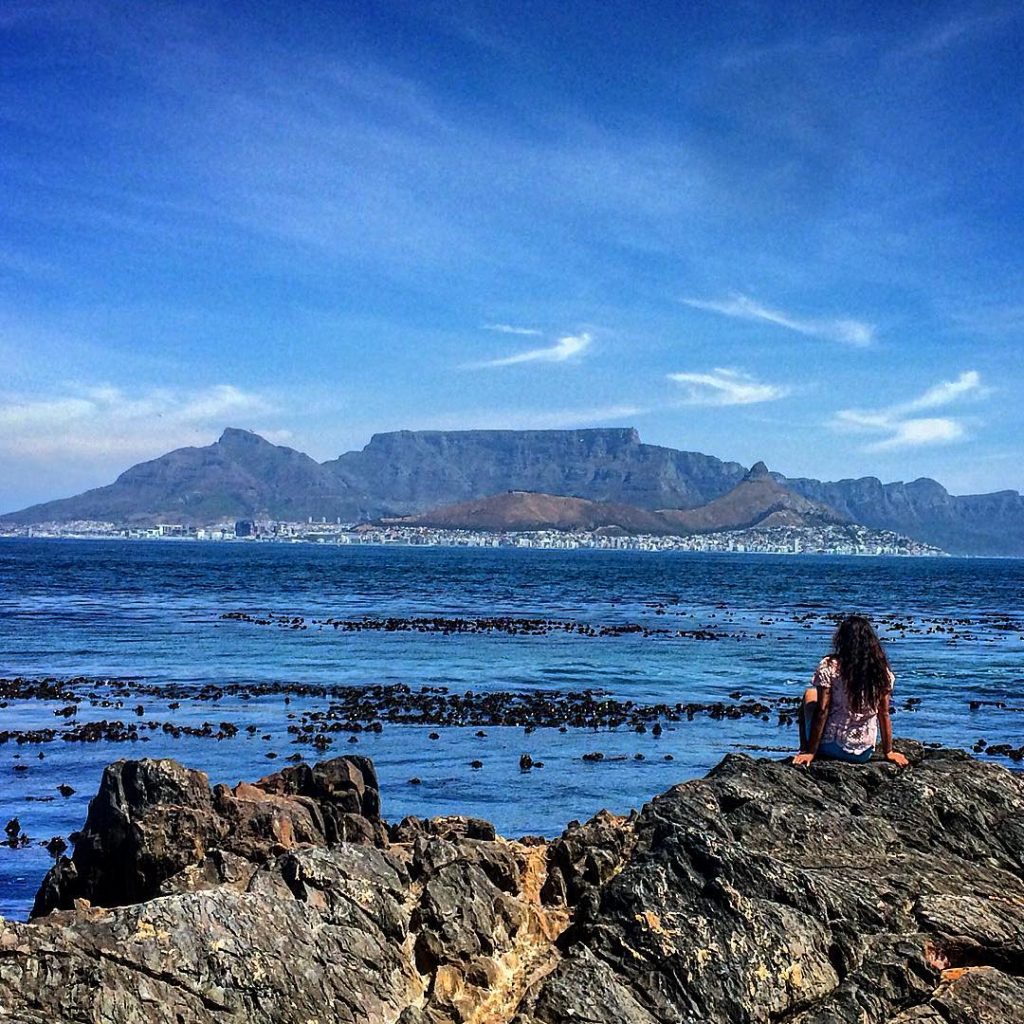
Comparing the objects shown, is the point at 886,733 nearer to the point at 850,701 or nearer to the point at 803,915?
the point at 850,701

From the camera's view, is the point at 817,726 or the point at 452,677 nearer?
the point at 817,726

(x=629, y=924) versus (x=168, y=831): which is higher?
(x=629, y=924)

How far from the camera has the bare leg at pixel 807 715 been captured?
12.4 metres

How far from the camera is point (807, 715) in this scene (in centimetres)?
1261

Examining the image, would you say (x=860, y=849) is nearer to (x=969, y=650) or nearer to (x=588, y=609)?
(x=969, y=650)

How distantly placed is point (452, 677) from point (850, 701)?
36.6m

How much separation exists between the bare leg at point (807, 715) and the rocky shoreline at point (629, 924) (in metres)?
0.58

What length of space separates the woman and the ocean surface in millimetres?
10573

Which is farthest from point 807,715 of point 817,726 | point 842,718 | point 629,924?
point 629,924

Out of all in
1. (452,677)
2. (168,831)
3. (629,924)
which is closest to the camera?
(629,924)

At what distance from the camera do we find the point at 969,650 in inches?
2584

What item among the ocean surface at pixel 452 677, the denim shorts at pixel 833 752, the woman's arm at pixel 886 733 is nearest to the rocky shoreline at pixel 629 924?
the woman's arm at pixel 886 733

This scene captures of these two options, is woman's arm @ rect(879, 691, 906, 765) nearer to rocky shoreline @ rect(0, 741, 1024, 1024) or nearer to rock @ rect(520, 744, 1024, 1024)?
rocky shoreline @ rect(0, 741, 1024, 1024)

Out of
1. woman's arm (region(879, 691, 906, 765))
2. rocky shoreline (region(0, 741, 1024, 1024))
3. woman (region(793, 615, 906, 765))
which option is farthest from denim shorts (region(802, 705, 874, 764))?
rocky shoreline (region(0, 741, 1024, 1024))
